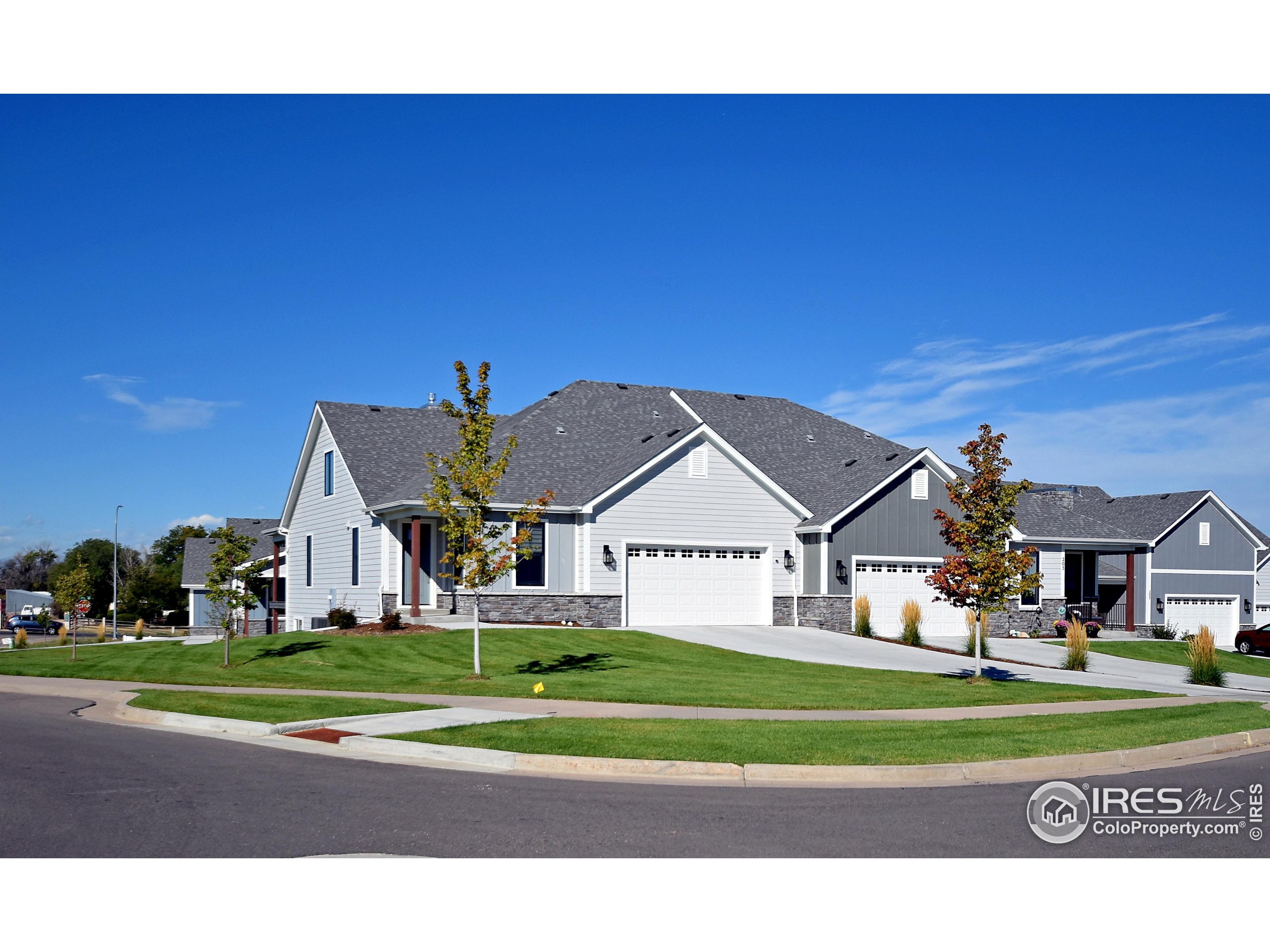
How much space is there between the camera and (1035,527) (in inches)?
1503

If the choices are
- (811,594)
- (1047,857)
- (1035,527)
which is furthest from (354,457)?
(1047,857)

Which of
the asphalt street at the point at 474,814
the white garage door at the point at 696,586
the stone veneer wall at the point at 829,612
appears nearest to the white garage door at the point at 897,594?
the stone veneer wall at the point at 829,612

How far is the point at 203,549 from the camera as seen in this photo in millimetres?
62438

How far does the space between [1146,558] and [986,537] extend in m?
25.8

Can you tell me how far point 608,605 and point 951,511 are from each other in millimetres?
12383

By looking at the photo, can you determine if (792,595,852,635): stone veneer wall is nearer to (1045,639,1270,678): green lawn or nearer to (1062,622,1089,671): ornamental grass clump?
(1045,639,1270,678): green lawn

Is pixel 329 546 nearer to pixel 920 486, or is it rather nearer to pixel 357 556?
pixel 357 556

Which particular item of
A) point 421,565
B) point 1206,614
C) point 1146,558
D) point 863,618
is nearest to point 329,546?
point 421,565

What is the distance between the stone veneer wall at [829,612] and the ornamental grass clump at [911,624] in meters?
1.93

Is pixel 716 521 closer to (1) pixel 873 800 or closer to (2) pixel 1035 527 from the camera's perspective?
(2) pixel 1035 527

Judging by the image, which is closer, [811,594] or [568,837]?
[568,837]

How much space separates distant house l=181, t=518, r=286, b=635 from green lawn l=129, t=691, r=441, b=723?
31.4 m

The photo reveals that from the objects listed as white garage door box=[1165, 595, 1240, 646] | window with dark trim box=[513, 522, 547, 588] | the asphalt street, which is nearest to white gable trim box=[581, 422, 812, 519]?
window with dark trim box=[513, 522, 547, 588]

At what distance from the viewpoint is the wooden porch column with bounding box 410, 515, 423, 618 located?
30.1 m
